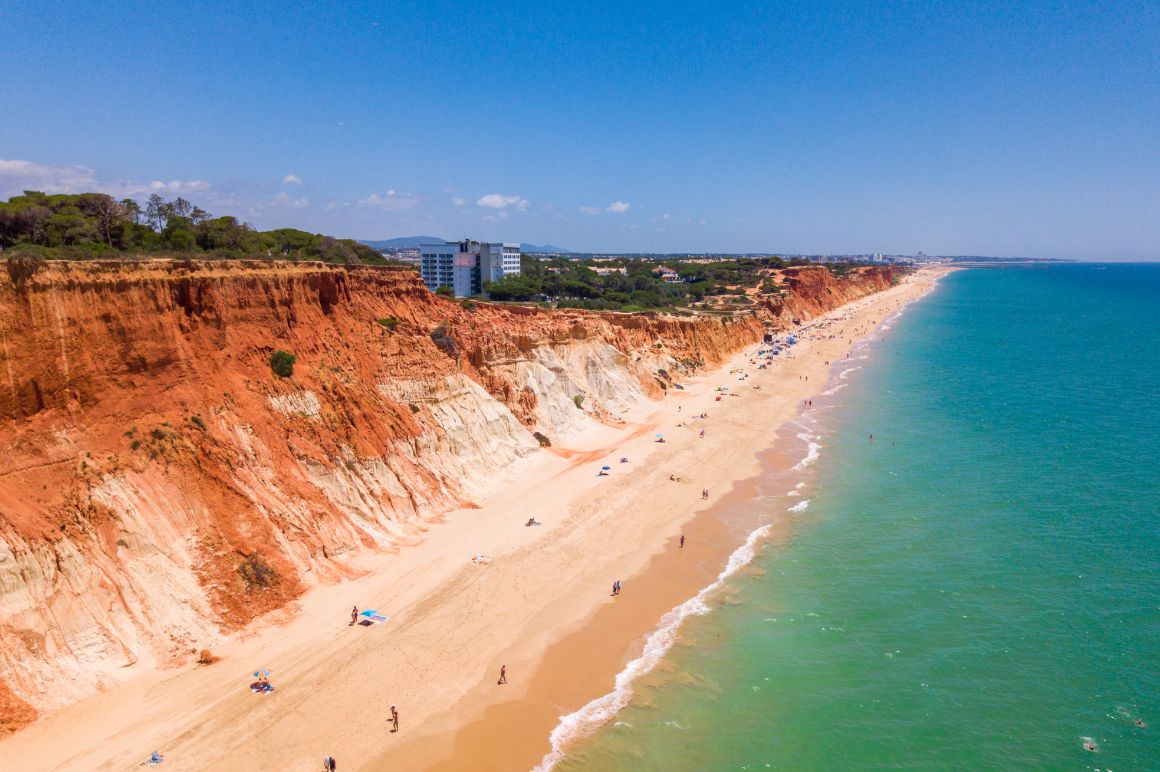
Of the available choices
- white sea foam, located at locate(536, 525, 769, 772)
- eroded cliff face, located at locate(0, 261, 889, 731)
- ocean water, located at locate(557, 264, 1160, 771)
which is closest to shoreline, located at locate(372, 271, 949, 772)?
white sea foam, located at locate(536, 525, 769, 772)

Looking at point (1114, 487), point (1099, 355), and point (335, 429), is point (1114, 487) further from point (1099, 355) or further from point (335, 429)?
point (1099, 355)

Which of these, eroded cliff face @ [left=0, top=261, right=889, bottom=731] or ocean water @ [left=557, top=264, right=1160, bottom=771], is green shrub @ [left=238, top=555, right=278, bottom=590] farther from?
ocean water @ [left=557, top=264, right=1160, bottom=771]

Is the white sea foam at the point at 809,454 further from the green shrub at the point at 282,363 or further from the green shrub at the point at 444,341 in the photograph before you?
the green shrub at the point at 282,363

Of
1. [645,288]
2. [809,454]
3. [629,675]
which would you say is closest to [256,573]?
[629,675]

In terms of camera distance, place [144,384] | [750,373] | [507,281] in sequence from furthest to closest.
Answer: [507,281] < [750,373] < [144,384]

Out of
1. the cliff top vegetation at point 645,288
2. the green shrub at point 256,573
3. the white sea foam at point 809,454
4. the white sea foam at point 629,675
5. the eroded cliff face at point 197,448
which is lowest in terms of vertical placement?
the white sea foam at point 629,675

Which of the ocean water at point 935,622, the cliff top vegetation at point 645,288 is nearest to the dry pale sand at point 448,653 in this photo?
the ocean water at point 935,622

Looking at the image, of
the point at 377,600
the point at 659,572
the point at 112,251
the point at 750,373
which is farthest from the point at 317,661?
the point at 750,373

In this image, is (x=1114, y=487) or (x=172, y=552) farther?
(x=1114, y=487)
